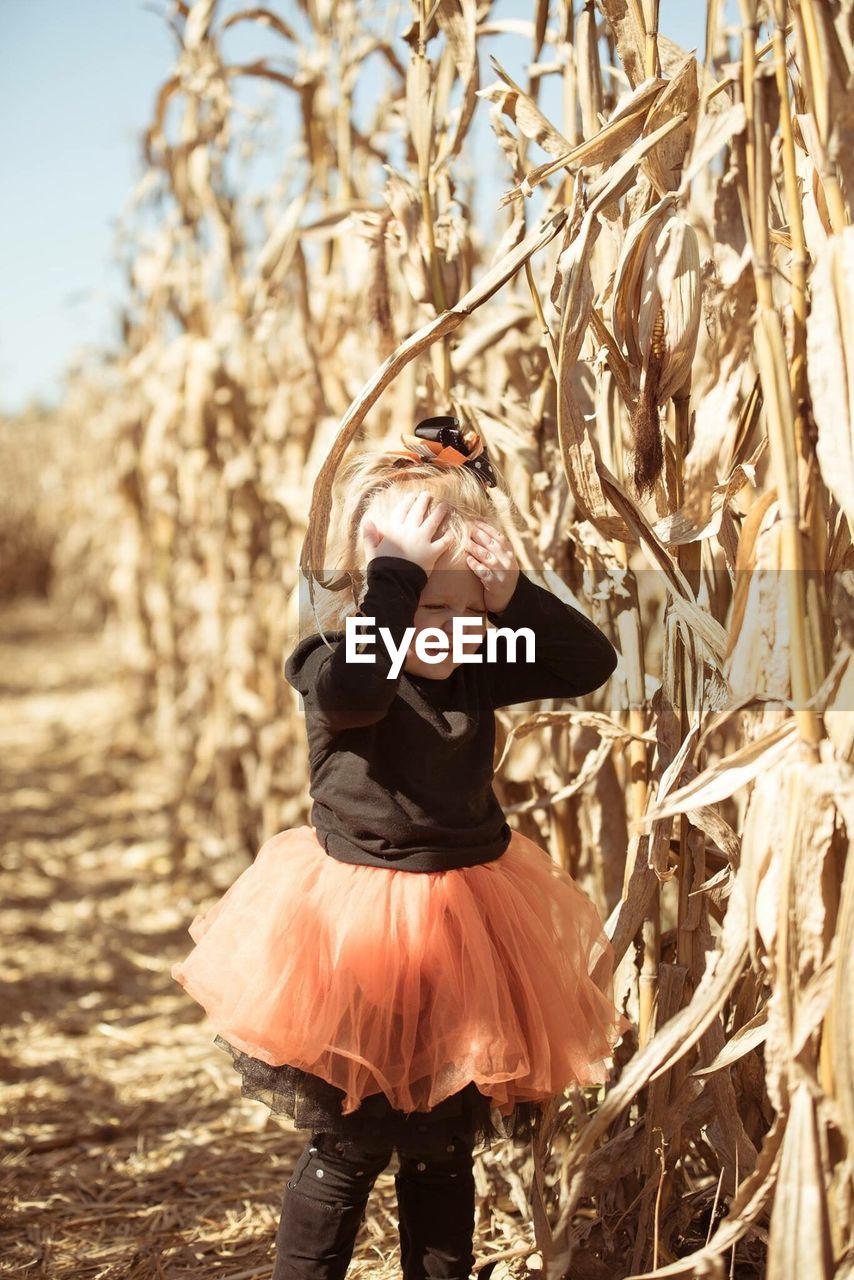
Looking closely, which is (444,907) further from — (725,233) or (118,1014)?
(118,1014)

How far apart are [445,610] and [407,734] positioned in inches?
5.7

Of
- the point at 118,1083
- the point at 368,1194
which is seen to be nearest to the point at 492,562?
the point at 368,1194

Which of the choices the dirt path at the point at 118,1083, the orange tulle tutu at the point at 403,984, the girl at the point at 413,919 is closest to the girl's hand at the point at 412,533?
the girl at the point at 413,919

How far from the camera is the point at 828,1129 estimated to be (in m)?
1.04

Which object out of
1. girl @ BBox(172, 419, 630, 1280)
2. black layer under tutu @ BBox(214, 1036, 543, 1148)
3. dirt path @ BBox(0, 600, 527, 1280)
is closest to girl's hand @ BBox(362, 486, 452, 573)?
girl @ BBox(172, 419, 630, 1280)

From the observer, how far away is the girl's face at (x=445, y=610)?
124 cm

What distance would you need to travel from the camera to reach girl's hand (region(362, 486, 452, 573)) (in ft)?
3.97

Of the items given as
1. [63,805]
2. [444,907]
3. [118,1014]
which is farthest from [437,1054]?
[63,805]

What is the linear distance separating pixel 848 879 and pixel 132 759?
4.12 meters

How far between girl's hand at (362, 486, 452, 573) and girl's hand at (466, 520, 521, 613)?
33 millimetres

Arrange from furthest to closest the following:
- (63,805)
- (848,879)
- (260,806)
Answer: (63,805)
(260,806)
(848,879)

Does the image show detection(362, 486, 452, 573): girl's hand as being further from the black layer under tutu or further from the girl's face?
the black layer under tutu

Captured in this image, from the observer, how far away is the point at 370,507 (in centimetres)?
127

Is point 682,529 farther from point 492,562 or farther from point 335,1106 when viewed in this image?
point 335,1106
